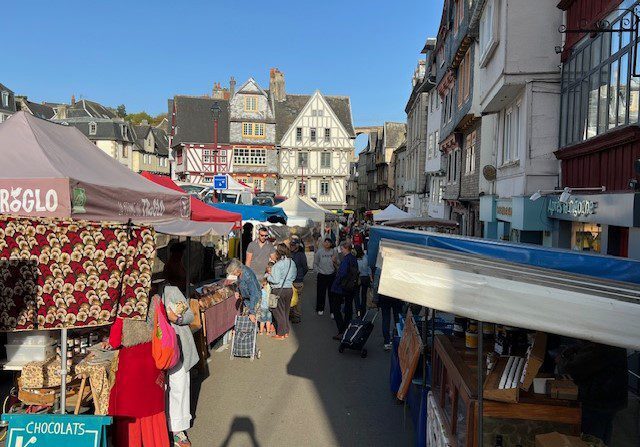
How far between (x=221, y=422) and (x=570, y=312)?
16.0 feet

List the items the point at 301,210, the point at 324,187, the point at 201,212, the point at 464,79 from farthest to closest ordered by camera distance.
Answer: the point at 324,187 < the point at 301,210 < the point at 464,79 < the point at 201,212

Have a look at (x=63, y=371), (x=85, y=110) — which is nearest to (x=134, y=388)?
(x=63, y=371)

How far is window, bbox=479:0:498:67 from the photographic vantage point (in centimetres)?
1387

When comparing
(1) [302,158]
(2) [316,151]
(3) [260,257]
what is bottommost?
(3) [260,257]

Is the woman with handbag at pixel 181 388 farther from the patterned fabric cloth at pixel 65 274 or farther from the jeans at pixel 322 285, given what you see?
the jeans at pixel 322 285

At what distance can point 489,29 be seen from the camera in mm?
14898

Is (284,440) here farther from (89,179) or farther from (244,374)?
(89,179)

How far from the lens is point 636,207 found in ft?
26.6

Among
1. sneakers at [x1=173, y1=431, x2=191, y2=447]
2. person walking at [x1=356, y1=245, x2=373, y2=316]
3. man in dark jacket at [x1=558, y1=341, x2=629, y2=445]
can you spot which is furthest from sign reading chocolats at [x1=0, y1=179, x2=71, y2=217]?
person walking at [x1=356, y1=245, x2=373, y2=316]

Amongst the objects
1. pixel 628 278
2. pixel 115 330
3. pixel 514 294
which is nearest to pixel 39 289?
pixel 115 330

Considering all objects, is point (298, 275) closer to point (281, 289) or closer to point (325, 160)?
point (281, 289)

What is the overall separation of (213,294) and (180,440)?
4.00 m

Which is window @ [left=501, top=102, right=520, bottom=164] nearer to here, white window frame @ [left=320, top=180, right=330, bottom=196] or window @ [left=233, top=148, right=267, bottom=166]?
white window frame @ [left=320, top=180, right=330, bottom=196]

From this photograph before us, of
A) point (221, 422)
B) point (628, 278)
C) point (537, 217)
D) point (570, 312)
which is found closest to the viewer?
point (570, 312)
